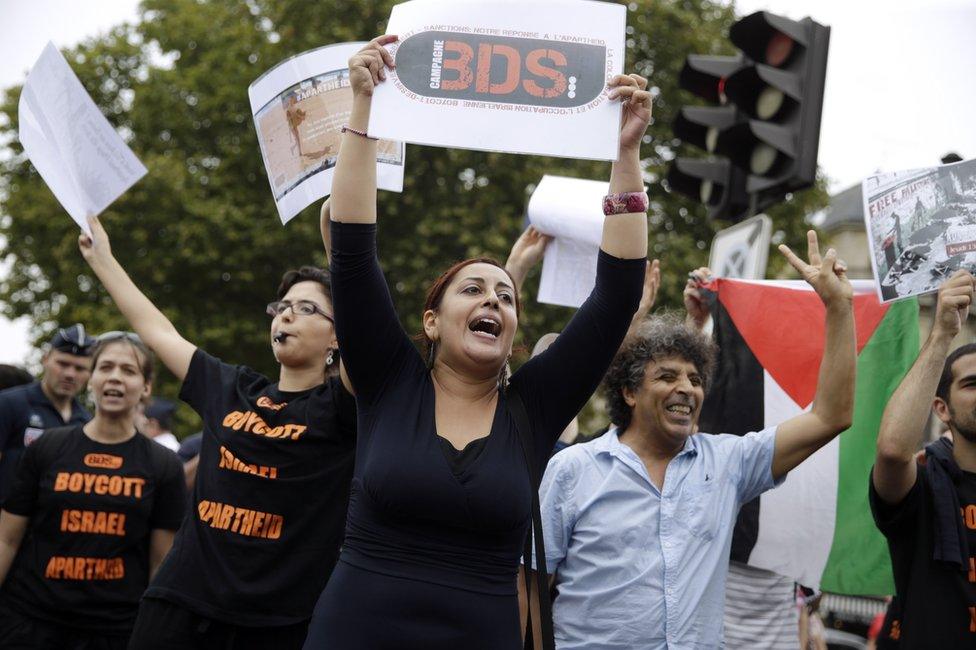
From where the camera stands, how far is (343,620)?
8.68ft

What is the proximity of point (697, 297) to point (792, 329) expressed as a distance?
479 mm

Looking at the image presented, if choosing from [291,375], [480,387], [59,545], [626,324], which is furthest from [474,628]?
[59,545]

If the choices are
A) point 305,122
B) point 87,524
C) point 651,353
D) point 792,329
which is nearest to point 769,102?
point 792,329

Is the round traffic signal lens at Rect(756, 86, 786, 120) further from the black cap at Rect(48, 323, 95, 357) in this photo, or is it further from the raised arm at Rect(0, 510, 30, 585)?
the raised arm at Rect(0, 510, 30, 585)

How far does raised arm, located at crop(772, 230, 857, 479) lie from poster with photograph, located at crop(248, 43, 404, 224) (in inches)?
59.6

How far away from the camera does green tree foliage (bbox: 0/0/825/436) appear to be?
17312mm

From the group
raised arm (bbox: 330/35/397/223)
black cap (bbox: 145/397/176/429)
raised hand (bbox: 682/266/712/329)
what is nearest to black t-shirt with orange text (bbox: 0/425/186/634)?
raised hand (bbox: 682/266/712/329)

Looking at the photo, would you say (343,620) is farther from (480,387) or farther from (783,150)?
(783,150)

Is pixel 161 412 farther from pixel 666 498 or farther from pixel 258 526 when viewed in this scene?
pixel 666 498

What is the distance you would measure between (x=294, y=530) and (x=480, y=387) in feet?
3.66

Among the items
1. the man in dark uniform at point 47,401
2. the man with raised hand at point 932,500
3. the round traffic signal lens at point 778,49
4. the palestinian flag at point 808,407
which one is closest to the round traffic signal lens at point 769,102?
the round traffic signal lens at point 778,49

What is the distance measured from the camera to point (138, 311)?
427cm

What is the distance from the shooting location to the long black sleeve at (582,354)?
300 centimetres

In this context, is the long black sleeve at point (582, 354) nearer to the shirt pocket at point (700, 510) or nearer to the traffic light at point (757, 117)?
the shirt pocket at point (700, 510)
